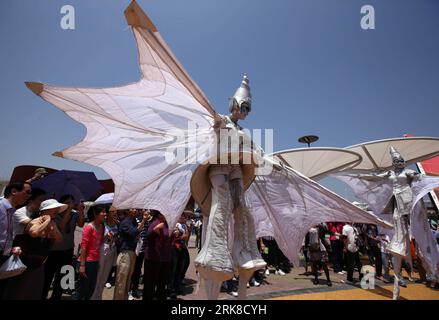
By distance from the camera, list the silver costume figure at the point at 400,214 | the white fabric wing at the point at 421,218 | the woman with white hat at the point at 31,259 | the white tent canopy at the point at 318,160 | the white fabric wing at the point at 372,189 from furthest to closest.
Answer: the white tent canopy at the point at 318,160 → the white fabric wing at the point at 372,189 → the white fabric wing at the point at 421,218 → the silver costume figure at the point at 400,214 → the woman with white hat at the point at 31,259

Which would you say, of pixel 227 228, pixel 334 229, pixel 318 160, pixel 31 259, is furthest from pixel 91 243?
pixel 334 229

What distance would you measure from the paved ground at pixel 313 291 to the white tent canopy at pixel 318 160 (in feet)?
12.2

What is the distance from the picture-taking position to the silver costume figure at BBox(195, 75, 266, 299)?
267cm

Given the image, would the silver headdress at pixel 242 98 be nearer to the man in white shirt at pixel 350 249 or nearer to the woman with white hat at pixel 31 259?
the woman with white hat at pixel 31 259

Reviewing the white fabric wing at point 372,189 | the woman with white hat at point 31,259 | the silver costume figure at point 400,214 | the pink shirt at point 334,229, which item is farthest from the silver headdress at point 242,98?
the pink shirt at point 334,229

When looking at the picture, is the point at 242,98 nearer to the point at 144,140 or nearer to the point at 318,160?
the point at 144,140

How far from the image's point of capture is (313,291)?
637 cm

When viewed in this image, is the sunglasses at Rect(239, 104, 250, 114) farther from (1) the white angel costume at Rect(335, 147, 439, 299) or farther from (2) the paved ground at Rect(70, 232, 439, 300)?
(1) the white angel costume at Rect(335, 147, 439, 299)

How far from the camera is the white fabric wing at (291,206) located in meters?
3.74

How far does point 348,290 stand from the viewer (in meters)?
6.57

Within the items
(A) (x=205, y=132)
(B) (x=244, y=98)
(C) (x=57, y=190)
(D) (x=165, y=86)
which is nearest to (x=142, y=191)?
(A) (x=205, y=132)

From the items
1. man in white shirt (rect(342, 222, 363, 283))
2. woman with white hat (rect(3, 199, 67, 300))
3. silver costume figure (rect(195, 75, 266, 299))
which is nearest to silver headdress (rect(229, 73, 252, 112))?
silver costume figure (rect(195, 75, 266, 299))

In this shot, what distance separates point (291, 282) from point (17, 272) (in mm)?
6867

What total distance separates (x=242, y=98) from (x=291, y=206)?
1.85 metres
